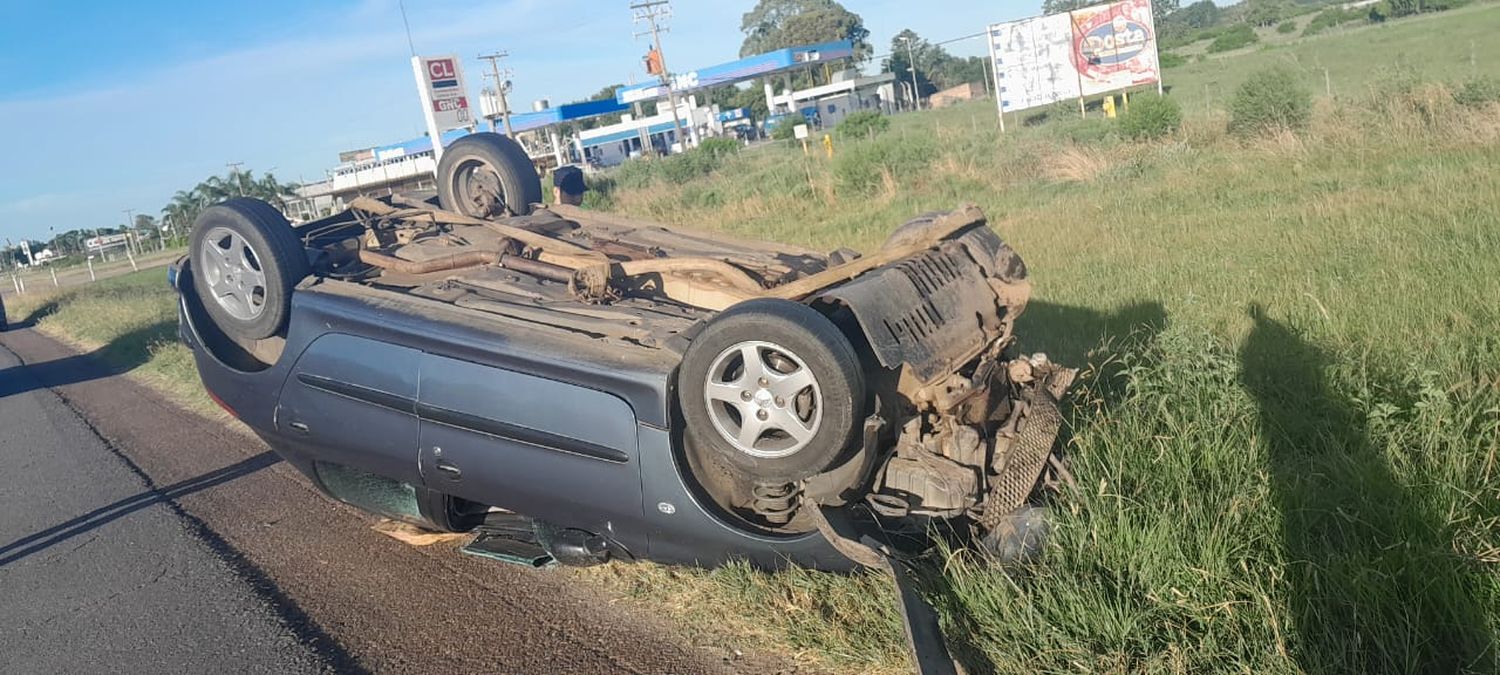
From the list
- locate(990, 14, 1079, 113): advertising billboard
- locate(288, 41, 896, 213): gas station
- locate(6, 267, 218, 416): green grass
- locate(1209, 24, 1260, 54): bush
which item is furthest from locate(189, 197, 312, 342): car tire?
locate(1209, 24, 1260, 54): bush

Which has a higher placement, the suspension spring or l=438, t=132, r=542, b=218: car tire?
l=438, t=132, r=542, b=218: car tire

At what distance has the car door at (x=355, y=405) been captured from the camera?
448 cm

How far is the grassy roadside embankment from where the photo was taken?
2979 mm

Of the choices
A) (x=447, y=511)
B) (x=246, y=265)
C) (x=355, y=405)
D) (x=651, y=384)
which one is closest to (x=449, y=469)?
(x=447, y=511)

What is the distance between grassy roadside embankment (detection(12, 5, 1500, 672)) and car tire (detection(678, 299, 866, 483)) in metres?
0.52

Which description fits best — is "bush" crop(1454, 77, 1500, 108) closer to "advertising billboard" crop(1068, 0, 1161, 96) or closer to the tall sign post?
"advertising billboard" crop(1068, 0, 1161, 96)

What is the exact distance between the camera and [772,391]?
3.58m

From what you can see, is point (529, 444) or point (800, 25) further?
point (800, 25)

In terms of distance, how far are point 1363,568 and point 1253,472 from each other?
2.59ft

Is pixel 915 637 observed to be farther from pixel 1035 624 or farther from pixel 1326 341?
pixel 1326 341

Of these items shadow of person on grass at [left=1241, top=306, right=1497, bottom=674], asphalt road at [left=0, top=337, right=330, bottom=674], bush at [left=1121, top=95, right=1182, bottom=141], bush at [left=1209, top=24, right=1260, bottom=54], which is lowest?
shadow of person on grass at [left=1241, top=306, right=1497, bottom=674]

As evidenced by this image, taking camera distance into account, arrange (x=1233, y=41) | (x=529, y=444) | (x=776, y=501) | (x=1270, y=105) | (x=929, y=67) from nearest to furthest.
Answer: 1. (x=776, y=501)
2. (x=529, y=444)
3. (x=1270, y=105)
4. (x=1233, y=41)
5. (x=929, y=67)

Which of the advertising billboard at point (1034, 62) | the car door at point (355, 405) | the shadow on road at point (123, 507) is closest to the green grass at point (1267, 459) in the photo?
the car door at point (355, 405)

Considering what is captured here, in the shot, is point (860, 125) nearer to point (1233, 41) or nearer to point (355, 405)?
point (355, 405)
